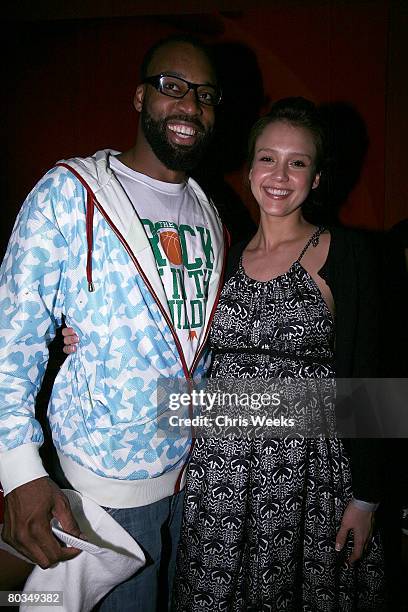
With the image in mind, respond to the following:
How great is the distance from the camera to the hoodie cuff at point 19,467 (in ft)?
4.13

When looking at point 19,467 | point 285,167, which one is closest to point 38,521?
point 19,467

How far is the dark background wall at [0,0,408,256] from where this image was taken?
218cm

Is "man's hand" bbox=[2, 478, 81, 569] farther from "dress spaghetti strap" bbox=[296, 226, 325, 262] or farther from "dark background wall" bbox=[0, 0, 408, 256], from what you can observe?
"dark background wall" bbox=[0, 0, 408, 256]

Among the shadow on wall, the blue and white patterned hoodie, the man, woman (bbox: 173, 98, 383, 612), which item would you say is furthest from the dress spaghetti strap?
the shadow on wall

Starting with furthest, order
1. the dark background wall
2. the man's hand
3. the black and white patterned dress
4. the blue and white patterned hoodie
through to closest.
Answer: the dark background wall → the black and white patterned dress → the blue and white patterned hoodie → the man's hand

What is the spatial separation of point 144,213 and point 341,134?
1171mm

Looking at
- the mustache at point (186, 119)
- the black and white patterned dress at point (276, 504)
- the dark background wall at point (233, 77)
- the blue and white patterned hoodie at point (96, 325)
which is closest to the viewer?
the blue and white patterned hoodie at point (96, 325)

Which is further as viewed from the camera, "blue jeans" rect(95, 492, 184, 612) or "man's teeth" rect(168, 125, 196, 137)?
"man's teeth" rect(168, 125, 196, 137)

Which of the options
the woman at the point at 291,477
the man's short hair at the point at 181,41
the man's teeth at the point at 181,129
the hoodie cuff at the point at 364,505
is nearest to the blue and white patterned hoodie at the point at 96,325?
the woman at the point at 291,477

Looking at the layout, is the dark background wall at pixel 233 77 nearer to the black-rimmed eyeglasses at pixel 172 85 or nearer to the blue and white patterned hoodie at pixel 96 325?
the black-rimmed eyeglasses at pixel 172 85

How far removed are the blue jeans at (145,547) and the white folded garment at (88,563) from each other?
100 mm

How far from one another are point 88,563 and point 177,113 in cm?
130

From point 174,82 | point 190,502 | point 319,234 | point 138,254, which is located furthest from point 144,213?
point 190,502

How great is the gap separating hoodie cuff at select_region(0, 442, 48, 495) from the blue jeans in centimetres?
29
